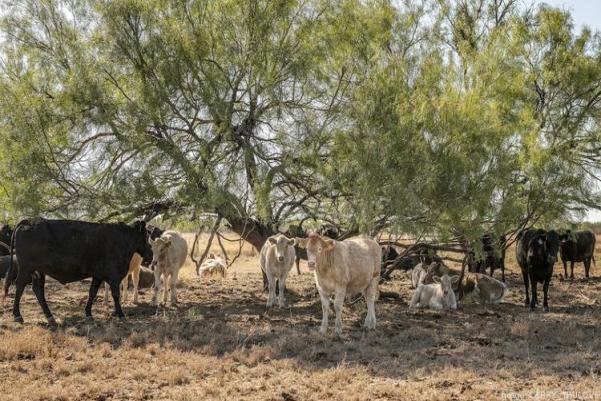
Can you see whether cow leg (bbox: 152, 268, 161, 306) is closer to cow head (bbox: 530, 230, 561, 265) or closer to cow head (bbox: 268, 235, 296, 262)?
cow head (bbox: 268, 235, 296, 262)

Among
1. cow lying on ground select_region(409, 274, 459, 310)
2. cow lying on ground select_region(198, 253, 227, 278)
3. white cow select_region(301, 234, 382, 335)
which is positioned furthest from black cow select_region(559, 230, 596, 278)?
white cow select_region(301, 234, 382, 335)

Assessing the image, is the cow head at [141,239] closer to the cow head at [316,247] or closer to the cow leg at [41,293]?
the cow leg at [41,293]

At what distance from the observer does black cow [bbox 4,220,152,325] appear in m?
10.1

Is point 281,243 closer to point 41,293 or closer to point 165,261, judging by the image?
point 165,261

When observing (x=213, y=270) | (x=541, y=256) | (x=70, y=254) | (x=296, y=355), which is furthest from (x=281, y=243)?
(x=213, y=270)

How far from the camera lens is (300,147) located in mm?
11586

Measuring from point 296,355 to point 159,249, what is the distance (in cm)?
538

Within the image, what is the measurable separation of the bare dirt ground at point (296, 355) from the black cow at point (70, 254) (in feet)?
1.78

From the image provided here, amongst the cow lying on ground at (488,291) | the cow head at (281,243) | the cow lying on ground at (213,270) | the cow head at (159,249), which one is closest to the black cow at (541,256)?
the cow lying on ground at (488,291)

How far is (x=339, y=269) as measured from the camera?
922 centimetres

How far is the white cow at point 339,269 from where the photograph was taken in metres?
9.05

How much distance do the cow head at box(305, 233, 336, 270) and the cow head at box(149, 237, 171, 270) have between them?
4.26m

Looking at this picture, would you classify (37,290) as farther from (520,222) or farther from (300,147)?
(520,222)

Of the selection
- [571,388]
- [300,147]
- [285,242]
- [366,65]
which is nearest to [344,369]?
[571,388]
